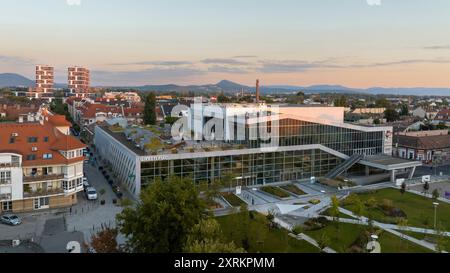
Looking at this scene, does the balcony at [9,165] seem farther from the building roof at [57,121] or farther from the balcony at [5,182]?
the building roof at [57,121]

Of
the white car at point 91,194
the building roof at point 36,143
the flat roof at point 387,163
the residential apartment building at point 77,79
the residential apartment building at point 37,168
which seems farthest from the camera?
the residential apartment building at point 77,79

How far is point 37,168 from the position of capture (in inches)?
1067

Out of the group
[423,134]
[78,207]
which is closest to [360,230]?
[78,207]

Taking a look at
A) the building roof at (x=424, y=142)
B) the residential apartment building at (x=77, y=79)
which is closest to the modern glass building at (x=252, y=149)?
the building roof at (x=424, y=142)

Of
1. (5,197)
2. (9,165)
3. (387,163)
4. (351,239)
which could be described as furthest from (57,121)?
(387,163)

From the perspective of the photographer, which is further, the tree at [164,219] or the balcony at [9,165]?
the balcony at [9,165]

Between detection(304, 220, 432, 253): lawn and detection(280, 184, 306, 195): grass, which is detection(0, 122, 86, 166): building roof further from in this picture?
detection(304, 220, 432, 253): lawn

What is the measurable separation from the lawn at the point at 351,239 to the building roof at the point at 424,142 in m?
28.7

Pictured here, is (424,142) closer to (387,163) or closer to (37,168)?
(387,163)

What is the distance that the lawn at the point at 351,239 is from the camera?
20188 mm

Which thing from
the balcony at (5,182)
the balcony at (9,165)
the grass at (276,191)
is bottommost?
the grass at (276,191)

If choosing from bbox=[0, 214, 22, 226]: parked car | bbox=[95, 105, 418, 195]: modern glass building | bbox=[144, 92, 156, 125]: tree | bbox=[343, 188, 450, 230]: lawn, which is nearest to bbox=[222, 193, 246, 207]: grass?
bbox=[95, 105, 418, 195]: modern glass building

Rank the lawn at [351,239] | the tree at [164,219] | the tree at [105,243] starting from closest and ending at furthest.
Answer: the tree at [164,219]
the tree at [105,243]
the lawn at [351,239]
